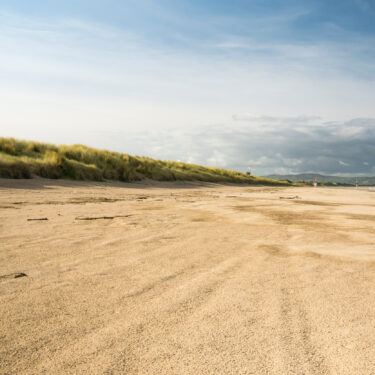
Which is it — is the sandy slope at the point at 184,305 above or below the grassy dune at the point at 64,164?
below

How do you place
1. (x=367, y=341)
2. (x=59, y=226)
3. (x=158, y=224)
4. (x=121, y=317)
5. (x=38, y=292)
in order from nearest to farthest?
(x=367, y=341)
(x=121, y=317)
(x=38, y=292)
(x=59, y=226)
(x=158, y=224)

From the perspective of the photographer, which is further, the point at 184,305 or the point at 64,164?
the point at 64,164

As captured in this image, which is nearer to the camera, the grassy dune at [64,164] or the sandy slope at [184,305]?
the sandy slope at [184,305]

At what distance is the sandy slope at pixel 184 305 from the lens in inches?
45.4

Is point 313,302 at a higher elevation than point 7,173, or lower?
lower

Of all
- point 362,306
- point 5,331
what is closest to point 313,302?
point 362,306

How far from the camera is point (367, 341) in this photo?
4.23 ft

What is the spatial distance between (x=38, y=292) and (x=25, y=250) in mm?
1029

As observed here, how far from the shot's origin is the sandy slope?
45.4 inches

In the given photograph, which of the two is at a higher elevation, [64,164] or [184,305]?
[64,164]

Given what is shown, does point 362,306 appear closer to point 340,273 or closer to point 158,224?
point 340,273

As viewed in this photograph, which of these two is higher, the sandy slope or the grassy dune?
the grassy dune

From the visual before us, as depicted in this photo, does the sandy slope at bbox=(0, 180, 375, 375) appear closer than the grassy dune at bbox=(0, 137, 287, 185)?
Yes

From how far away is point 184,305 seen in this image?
1612 mm
